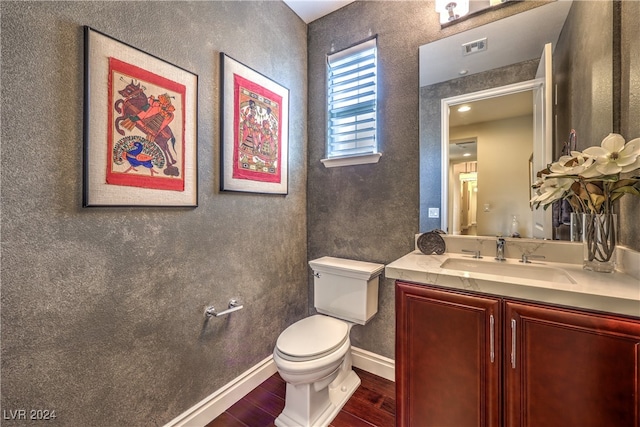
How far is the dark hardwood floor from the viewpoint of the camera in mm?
1449

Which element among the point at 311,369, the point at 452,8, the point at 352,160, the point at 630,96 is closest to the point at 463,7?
the point at 452,8

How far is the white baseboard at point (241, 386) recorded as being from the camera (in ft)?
4.50

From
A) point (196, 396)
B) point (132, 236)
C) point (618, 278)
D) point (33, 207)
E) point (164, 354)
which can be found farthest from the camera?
point (196, 396)

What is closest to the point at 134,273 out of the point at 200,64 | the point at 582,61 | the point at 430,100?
the point at 200,64

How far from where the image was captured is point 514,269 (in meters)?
1.31

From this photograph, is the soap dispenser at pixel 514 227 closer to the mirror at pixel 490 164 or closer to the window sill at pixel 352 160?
the mirror at pixel 490 164

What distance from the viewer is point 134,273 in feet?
3.82

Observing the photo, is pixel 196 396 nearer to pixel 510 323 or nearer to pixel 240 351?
pixel 240 351

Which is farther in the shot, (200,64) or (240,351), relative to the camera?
(240,351)

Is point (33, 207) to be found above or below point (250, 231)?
above

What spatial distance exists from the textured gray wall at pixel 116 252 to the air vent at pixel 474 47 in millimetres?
1298

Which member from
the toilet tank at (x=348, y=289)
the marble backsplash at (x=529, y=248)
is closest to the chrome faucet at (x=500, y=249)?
the marble backsplash at (x=529, y=248)

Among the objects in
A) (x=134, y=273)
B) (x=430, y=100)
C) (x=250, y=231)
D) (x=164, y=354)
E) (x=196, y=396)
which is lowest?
(x=196, y=396)

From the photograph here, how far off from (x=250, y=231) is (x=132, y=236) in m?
0.67
